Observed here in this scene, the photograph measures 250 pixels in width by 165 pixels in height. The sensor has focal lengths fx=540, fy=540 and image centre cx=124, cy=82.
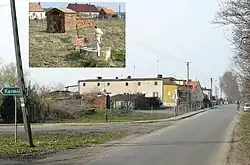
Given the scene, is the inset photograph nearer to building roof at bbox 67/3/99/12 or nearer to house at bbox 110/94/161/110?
building roof at bbox 67/3/99/12

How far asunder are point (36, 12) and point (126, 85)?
6518 cm

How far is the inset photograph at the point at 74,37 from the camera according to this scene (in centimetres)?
5731

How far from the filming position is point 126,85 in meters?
123

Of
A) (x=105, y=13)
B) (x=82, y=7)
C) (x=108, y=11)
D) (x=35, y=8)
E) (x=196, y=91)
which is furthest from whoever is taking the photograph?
(x=196, y=91)

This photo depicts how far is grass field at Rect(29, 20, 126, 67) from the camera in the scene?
187 feet

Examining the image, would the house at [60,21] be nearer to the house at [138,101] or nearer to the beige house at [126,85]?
the house at [138,101]

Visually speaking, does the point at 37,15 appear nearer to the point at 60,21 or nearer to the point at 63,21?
the point at 60,21

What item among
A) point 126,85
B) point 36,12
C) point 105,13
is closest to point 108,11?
point 105,13

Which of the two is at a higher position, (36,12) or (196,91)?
(36,12)

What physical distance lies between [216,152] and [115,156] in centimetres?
450

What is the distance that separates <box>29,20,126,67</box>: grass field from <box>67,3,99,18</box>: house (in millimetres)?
914

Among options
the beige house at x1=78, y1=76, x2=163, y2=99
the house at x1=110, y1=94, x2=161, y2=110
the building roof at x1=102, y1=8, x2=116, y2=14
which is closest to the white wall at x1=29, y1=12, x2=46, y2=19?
the building roof at x1=102, y1=8, x2=116, y2=14

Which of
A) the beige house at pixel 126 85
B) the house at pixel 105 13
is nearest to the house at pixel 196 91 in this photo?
the beige house at pixel 126 85

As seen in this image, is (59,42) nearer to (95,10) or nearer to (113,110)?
(95,10)
